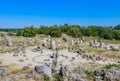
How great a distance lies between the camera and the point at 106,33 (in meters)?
77.8

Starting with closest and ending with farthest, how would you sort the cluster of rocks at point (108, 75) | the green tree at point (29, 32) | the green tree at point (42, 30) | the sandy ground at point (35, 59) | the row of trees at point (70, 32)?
the cluster of rocks at point (108, 75) < the sandy ground at point (35, 59) < the green tree at point (29, 32) < the row of trees at point (70, 32) < the green tree at point (42, 30)

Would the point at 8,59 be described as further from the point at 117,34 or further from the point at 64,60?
the point at 117,34

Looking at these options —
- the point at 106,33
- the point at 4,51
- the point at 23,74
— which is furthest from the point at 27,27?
the point at 23,74

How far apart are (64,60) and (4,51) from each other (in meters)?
10.5

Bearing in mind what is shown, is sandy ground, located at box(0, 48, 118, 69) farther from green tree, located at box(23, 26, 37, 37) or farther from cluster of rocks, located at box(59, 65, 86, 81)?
green tree, located at box(23, 26, 37, 37)

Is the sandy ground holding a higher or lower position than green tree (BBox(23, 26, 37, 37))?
lower

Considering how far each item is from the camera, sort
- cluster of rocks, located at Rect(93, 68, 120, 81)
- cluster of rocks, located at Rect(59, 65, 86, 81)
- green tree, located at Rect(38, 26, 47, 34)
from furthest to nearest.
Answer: green tree, located at Rect(38, 26, 47, 34) → cluster of rocks, located at Rect(59, 65, 86, 81) → cluster of rocks, located at Rect(93, 68, 120, 81)

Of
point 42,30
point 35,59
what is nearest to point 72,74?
point 35,59

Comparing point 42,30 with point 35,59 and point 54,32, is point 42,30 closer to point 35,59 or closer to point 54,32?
point 54,32

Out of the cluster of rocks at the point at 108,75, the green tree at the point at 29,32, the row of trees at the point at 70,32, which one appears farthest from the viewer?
the row of trees at the point at 70,32

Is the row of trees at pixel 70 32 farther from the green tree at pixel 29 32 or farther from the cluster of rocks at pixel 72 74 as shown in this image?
the cluster of rocks at pixel 72 74

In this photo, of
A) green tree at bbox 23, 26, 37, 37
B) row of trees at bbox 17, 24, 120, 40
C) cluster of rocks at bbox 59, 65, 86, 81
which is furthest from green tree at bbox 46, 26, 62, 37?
cluster of rocks at bbox 59, 65, 86, 81

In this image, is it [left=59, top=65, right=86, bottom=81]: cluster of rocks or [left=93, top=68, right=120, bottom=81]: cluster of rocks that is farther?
[left=59, top=65, right=86, bottom=81]: cluster of rocks

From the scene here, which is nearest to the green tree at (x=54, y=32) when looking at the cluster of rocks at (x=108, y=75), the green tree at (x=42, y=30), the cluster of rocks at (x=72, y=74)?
the green tree at (x=42, y=30)
